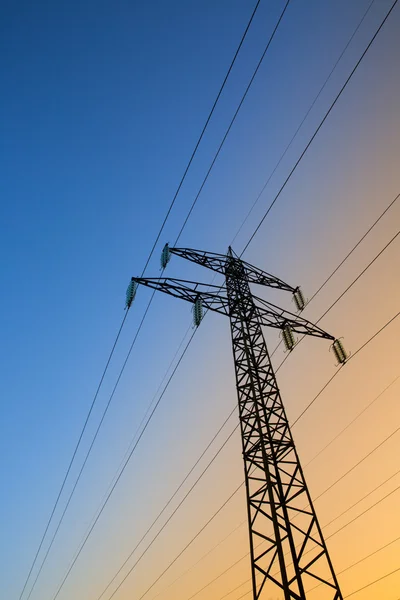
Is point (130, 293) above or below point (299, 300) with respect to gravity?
above

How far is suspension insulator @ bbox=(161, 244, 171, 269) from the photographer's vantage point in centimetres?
1134

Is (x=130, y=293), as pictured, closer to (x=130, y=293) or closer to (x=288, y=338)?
(x=130, y=293)

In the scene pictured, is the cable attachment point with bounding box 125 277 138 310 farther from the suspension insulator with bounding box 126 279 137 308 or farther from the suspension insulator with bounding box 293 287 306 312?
the suspension insulator with bounding box 293 287 306 312

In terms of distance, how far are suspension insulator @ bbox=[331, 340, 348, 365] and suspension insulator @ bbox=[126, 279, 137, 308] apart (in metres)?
7.33

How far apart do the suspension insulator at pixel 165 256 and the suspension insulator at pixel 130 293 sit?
1225 millimetres

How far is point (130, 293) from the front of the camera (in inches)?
436

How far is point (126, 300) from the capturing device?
435 inches

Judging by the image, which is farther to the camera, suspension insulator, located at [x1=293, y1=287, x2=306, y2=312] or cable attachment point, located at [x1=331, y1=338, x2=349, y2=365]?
suspension insulator, located at [x1=293, y1=287, x2=306, y2=312]

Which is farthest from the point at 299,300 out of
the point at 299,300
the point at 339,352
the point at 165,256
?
the point at 165,256

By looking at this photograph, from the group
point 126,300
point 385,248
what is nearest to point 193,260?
point 126,300

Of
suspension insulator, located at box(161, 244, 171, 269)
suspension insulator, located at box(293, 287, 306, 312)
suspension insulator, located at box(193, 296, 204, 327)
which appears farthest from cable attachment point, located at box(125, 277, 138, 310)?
suspension insulator, located at box(293, 287, 306, 312)

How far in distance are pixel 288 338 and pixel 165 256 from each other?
5333mm

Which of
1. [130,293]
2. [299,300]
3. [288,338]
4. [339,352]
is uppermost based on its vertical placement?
[130,293]

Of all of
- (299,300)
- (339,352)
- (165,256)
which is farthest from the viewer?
(299,300)
